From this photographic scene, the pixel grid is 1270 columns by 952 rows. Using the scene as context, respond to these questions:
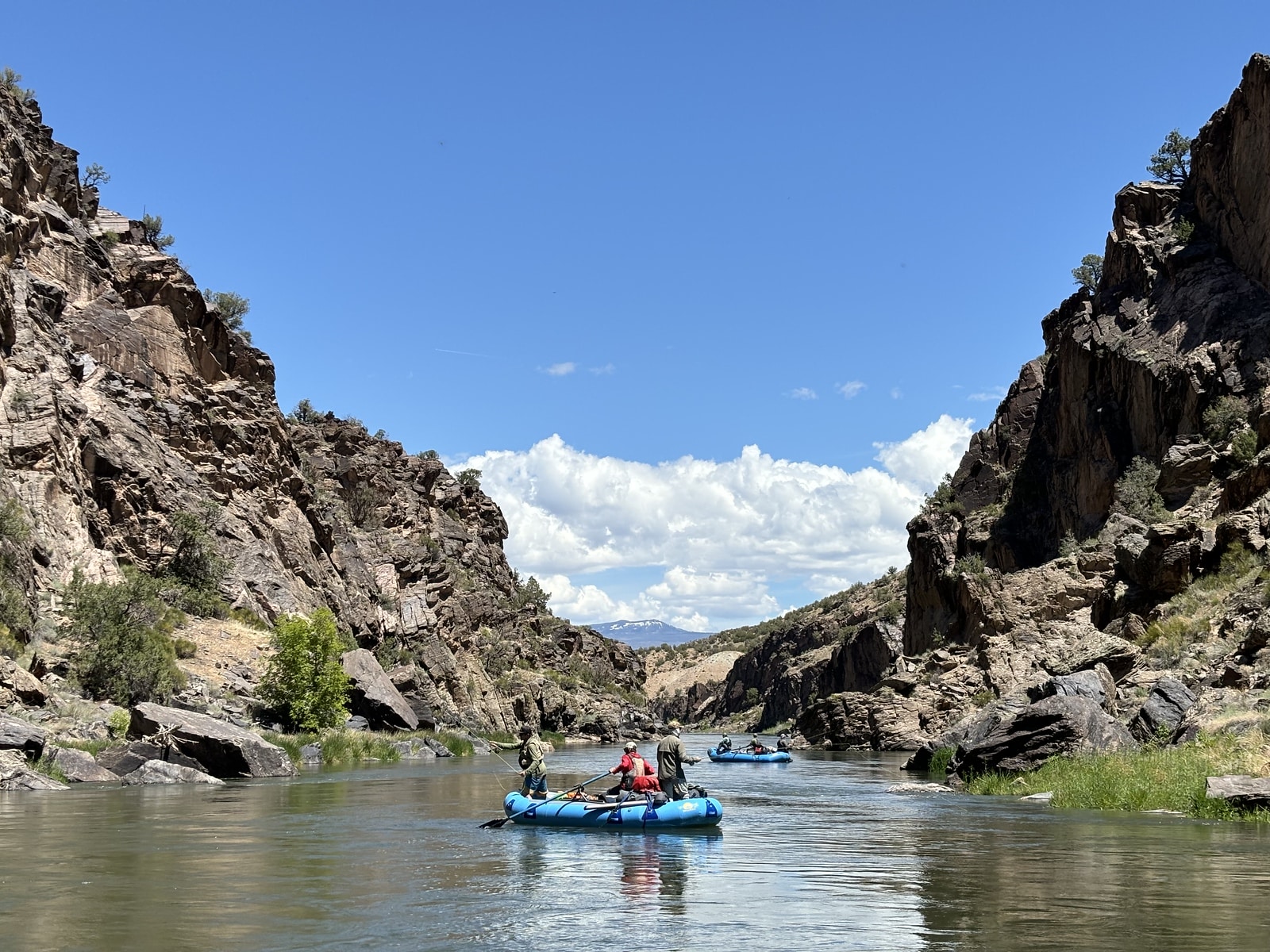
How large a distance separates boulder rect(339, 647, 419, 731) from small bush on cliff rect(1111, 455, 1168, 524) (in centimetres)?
3603

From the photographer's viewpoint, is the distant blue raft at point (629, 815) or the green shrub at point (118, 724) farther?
the green shrub at point (118, 724)

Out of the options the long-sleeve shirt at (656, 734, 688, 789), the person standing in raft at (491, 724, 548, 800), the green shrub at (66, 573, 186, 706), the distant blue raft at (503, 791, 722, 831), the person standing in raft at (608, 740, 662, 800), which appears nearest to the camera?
the distant blue raft at (503, 791, 722, 831)

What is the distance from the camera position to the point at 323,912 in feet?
43.5

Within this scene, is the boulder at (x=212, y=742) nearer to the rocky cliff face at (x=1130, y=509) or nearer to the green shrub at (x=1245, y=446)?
the rocky cliff face at (x=1130, y=509)

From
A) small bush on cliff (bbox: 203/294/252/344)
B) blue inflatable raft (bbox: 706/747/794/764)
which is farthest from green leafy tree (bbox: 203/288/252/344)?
blue inflatable raft (bbox: 706/747/794/764)

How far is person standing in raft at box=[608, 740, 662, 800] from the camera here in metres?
22.9

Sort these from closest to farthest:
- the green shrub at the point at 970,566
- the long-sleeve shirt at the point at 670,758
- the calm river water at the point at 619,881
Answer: the calm river water at the point at 619,881
the long-sleeve shirt at the point at 670,758
the green shrub at the point at 970,566

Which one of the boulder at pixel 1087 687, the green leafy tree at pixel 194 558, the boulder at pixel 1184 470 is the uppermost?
the boulder at pixel 1184 470

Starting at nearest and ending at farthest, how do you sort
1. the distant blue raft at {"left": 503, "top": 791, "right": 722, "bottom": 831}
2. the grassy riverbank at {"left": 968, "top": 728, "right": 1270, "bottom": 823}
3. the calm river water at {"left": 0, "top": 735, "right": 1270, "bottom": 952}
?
the calm river water at {"left": 0, "top": 735, "right": 1270, "bottom": 952} < the distant blue raft at {"left": 503, "top": 791, "right": 722, "bottom": 831} < the grassy riverbank at {"left": 968, "top": 728, "right": 1270, "bottom": 823}

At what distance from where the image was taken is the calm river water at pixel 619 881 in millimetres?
11953

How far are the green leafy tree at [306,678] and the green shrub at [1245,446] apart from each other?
121ft

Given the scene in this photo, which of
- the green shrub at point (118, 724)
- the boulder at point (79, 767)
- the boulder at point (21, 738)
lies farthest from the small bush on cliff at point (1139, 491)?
the boulder at point (21, 738)

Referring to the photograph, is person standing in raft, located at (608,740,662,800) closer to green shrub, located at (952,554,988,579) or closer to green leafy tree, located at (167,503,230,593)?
green leafy tree, located at (167,503,230,593)

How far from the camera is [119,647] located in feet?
139
